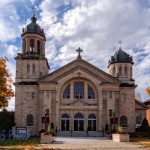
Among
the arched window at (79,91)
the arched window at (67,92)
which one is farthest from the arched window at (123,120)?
the arched window at (67,92)

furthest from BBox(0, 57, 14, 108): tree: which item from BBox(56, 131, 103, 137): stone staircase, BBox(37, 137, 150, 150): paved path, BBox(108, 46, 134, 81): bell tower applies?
BBox(108, 46, 134, 81): bell tower

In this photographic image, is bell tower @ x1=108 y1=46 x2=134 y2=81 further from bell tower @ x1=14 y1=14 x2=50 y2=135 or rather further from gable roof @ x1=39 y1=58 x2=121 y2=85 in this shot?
bell tower @ x1=14 y1=14 x2=50 y2=135

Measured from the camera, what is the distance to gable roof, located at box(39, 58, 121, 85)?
55.8 m

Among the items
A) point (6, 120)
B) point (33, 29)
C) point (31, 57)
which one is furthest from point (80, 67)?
point (6, 120)

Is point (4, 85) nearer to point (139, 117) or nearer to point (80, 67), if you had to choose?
point (80, 67)

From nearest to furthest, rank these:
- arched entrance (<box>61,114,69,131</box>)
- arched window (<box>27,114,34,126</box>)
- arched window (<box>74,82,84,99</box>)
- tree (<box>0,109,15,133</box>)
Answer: tree (<box>0,109,15,133</box>)
arched entrance (<box>61,114,69,131</box>)
arched window (<box>27,114,34,126</box>)
arched window (<box>74,82,84,99</box>)

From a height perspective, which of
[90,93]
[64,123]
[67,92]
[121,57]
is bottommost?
[64,123]

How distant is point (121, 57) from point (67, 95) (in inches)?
478

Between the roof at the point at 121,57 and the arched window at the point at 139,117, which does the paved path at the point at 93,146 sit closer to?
the arched window at the point at 139,117

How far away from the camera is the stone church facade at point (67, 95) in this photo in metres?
55.0

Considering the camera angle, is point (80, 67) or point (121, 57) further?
point (121, 57)

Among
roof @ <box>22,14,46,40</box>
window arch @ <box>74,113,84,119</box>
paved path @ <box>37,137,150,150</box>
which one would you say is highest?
roof @ <box>22,14,46,40</box>

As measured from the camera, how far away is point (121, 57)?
201ft

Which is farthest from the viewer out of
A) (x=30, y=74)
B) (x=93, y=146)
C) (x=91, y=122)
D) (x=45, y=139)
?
(x=30, y=74)
